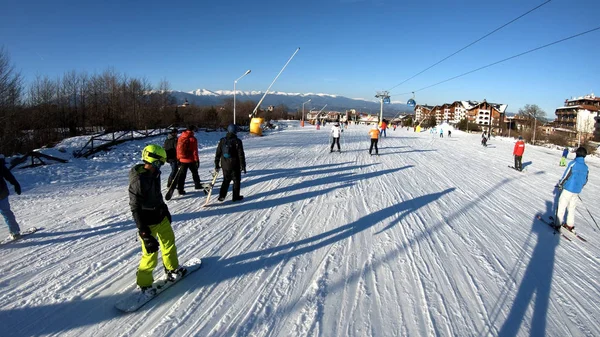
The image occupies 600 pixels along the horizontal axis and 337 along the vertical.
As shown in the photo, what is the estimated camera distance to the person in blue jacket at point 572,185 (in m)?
6.14

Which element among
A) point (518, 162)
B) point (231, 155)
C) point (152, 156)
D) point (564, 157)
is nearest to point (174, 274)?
point (152, 156)

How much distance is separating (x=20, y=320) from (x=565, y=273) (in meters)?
7.22

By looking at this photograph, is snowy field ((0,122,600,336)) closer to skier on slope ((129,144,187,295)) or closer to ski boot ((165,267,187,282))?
ski boot ((165,267,187,282))

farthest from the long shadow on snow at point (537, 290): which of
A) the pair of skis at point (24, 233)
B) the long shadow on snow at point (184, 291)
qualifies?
the pair of skis at point (24, 233)

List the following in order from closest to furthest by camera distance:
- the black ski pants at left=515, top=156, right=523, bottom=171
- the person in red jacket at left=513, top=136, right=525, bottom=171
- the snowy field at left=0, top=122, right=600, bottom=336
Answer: the snowy field at left=0, top=122, right=600, bottom=336 → the person in red jacket at left=513, top=136, right=525, bottom=171 → the black ski pants at left=515, top=156, right=523, bottom=171

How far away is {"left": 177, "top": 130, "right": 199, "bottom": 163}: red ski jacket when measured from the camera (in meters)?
7.43

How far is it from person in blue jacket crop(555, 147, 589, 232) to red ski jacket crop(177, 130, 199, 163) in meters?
8.47

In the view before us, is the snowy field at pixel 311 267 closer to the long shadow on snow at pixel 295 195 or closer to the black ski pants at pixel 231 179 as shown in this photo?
the long shadow on snow at pixel 295 195

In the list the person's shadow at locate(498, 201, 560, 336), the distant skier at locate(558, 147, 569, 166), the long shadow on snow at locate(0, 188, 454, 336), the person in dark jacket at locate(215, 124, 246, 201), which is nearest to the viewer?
the long shadow on snow at locate(0, 188, 454, 336)

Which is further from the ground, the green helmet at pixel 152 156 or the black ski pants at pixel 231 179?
the green helmet at pixel 152 156

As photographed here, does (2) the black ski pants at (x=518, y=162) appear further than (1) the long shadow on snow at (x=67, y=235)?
Yes

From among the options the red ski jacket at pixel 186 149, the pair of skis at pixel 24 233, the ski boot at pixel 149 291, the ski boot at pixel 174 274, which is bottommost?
the ski boot at pixel 149 291

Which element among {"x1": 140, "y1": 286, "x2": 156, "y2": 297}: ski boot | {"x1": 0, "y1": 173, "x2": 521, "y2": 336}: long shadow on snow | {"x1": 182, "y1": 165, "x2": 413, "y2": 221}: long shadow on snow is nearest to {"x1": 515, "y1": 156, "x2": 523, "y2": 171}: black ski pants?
{"x1": 182, "y1": 165, "x2": 413, "y2": 221}: long shadow on snow

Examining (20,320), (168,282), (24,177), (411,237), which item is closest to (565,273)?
(411,237)
